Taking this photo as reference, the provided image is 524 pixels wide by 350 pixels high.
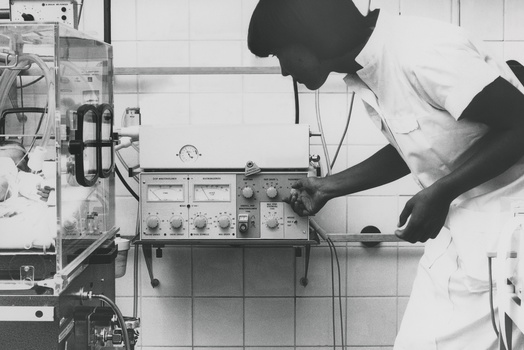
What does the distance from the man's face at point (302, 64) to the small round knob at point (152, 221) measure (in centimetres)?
65

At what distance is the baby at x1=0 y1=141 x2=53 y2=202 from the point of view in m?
1.33

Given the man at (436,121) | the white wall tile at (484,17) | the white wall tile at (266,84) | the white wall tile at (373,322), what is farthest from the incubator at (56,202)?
the white wall tile at (484,17)

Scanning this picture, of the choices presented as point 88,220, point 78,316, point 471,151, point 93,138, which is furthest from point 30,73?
point 471,151

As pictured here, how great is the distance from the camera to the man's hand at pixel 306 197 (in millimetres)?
1626

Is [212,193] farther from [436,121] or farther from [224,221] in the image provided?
[436,121]

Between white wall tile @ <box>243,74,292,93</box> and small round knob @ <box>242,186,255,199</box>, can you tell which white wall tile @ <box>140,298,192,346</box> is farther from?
white wall tile @ <box>243,74,292,93</box>

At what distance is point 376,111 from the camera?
138 centimetres

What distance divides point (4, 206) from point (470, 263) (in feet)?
3.54

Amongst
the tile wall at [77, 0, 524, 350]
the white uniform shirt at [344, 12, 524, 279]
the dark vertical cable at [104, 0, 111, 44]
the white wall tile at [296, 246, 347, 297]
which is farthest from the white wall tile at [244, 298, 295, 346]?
the dark vertical cable at [104, 0, 111, 44]

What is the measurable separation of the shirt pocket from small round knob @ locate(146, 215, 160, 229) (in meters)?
0.79

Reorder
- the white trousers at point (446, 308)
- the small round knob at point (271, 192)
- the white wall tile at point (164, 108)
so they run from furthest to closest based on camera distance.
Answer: the white wall tile at point (164, 108)
the small round knob at point (271, 192)
the white trousers at point (446, 308)

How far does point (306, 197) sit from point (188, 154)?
1.24ft

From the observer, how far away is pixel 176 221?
5.61 ft

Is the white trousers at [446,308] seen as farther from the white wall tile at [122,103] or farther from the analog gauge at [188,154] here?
the white wall tile at [122,103]
